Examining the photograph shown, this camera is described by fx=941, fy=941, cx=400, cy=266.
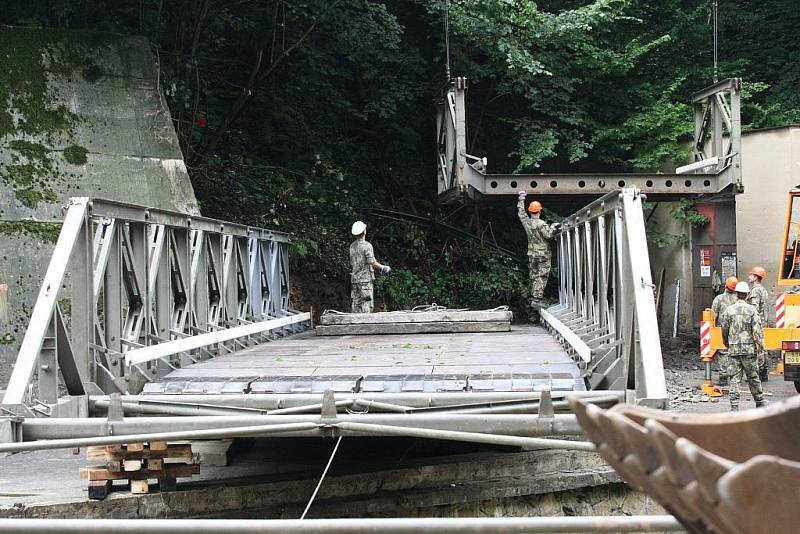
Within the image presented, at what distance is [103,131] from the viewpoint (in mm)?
12711

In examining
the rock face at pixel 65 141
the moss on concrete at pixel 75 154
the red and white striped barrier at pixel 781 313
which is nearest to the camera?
the rock face at pixel 65 141

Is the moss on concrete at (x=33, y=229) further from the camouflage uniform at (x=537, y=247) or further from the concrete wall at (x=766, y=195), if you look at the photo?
the concrete wall at (x=766, y=195)

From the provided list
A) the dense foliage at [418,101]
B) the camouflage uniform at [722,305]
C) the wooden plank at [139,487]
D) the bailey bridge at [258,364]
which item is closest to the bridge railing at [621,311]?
the bailey bridge at [258,364]

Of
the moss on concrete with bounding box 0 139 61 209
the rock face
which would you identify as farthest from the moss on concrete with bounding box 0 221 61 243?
the moss on concrete with bounding box 0 139 61 209

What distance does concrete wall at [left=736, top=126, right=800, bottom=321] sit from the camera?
63.5 ft

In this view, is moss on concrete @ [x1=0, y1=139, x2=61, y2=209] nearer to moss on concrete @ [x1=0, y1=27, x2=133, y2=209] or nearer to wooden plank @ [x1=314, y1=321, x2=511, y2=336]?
moss on concrete @ [x1=0, y1=27, x2=133, y2=209]

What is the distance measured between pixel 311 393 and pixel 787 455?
4.58 m

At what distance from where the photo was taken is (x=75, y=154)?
12211mm

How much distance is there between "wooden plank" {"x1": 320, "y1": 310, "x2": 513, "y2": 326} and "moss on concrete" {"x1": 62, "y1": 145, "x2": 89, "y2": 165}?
378cm

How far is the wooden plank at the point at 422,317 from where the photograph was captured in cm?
1136

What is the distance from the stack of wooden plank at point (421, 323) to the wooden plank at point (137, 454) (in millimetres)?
4903

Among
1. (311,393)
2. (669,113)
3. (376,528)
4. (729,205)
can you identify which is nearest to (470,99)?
(669,113)

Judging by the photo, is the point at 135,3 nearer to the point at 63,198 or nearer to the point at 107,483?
the point at 63,198

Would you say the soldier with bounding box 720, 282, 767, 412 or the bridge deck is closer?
the bridge deck
